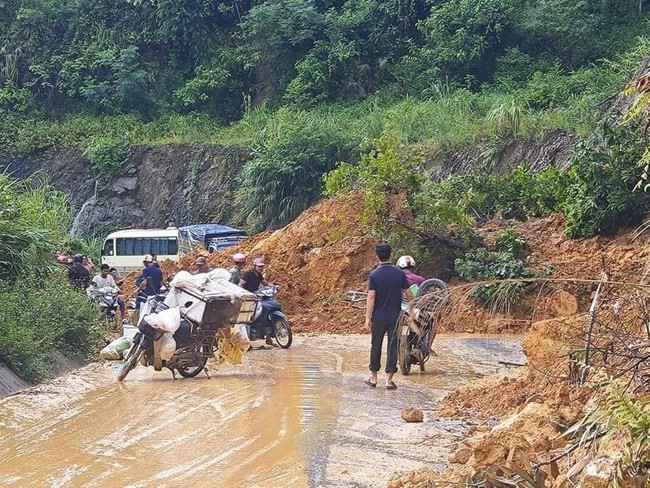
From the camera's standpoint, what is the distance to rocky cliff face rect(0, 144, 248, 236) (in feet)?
140

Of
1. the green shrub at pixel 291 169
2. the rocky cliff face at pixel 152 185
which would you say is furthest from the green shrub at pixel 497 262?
the rocky cliff face at pixel 152 185

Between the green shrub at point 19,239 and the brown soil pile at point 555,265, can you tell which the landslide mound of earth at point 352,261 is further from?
the green shrub at point 19,239

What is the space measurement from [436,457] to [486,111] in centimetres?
2806

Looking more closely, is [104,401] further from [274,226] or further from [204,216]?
[204,216]

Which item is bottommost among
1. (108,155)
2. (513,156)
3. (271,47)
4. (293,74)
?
(513,156)

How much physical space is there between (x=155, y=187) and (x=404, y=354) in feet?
107

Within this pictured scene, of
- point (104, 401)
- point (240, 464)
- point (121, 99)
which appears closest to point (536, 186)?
point (104, 401)

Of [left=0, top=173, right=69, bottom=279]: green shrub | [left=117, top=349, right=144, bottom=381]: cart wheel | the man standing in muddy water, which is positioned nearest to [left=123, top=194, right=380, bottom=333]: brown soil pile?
[left=0, top=173, right=69, bottom=279]: green shrub

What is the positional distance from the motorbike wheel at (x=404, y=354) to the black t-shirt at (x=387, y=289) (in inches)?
57.2

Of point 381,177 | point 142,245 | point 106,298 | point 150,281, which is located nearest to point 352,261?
point 381,177

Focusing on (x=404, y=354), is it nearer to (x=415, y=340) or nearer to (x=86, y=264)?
(x=415, y=340)

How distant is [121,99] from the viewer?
4766 cm

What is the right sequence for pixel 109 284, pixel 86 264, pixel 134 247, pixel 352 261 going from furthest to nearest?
pixel 134 247
pixel 86 264
pixel 352 261
pixel 109 284

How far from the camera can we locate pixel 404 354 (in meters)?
13.0
